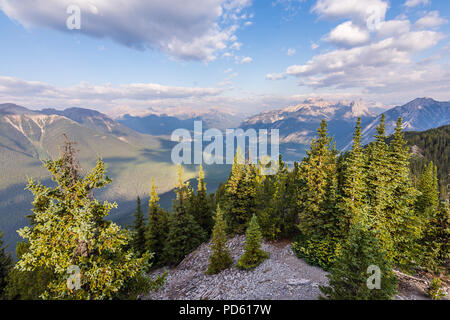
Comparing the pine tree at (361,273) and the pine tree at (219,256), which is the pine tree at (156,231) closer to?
the pine tree at (219,256)

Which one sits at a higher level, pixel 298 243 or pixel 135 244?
pixel 298 243

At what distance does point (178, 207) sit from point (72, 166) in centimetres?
2457

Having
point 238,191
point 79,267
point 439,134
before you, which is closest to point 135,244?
point 238,191

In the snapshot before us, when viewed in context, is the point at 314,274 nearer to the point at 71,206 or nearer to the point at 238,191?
the point at 238,191

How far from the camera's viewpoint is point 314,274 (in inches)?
695

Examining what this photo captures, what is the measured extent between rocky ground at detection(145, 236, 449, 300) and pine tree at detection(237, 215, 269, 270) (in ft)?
1.88

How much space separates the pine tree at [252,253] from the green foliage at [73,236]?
12.9 meters

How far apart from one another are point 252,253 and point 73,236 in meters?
17.4

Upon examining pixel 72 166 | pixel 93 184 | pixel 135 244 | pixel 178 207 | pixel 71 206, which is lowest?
pixel 135 244

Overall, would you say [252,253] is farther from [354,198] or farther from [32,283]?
[32,283]

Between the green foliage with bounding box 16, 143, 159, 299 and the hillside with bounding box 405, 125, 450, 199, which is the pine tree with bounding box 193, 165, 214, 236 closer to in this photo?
the green foliage with bounding box 16, 143, 159, 299

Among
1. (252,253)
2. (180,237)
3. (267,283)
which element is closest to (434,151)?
(252,253)

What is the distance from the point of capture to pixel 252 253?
2145cm
